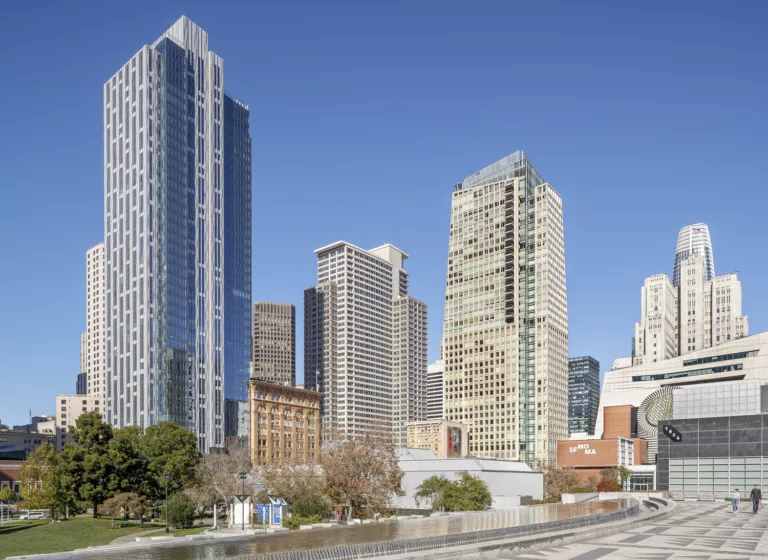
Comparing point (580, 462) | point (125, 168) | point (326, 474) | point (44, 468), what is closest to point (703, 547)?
point (326, 474)

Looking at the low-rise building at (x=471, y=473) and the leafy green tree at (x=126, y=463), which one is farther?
the low-rise building at (x=471, y=473)

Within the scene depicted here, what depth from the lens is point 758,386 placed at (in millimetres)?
113125

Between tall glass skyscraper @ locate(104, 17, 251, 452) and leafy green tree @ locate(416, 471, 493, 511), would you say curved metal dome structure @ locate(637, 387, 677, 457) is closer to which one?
tall glass skyscraper @ locate(104, 17, 251, 452)

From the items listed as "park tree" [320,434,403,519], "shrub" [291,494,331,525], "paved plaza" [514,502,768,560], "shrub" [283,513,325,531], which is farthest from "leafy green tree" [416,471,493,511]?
"shrub" [283,513,325,531]

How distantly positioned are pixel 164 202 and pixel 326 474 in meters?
148

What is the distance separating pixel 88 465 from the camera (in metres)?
76.2

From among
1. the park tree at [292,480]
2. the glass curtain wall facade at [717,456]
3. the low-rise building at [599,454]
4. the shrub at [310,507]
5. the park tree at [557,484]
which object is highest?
the shrub at [310,507]

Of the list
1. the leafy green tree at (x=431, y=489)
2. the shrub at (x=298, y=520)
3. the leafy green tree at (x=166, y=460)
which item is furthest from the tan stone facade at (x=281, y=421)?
the shrub at (x=298, y=520)

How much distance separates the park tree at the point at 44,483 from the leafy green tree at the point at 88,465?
142cm

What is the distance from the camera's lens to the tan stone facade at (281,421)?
180000mm

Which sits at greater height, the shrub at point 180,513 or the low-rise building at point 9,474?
the shrub at point 180,513

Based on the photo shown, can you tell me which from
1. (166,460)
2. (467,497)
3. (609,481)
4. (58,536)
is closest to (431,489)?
(467,497)

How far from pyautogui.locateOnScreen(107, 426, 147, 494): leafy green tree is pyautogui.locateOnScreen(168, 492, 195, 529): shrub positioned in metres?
15.9

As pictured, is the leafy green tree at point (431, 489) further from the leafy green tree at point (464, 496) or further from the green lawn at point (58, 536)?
the green lawn at point (58, 536)
